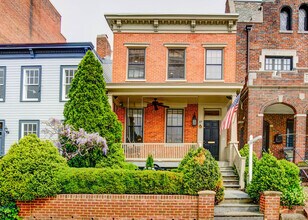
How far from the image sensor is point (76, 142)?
1458cm

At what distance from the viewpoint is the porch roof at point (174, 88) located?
17.7 meters

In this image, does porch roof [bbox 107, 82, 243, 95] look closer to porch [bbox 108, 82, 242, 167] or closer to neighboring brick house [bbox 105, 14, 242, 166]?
neighboring brick house [bbox 105, 14, 242, 166]

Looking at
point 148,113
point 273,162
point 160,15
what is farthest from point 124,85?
point 273,162

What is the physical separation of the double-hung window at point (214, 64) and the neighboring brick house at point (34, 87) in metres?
6.01

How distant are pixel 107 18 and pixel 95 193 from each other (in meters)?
10.0

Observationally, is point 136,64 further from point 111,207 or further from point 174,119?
point 111,207

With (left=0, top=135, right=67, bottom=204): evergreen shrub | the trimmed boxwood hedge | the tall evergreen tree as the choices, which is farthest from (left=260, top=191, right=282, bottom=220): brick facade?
(left=0, top=135, right=67, bottom=204): evergreen shrub

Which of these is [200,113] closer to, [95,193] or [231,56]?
[231,56]

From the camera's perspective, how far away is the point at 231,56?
18969mm

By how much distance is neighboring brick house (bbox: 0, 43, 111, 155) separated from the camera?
62.2 ft

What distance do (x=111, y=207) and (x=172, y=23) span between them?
35.0 feet

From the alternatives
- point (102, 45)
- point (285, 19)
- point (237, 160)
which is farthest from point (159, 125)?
point (285, 19)

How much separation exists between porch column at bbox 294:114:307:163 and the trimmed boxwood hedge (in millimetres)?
7767

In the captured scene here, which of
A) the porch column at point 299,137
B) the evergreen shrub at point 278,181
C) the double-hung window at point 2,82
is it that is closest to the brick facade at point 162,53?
the porch column at point 299,137
